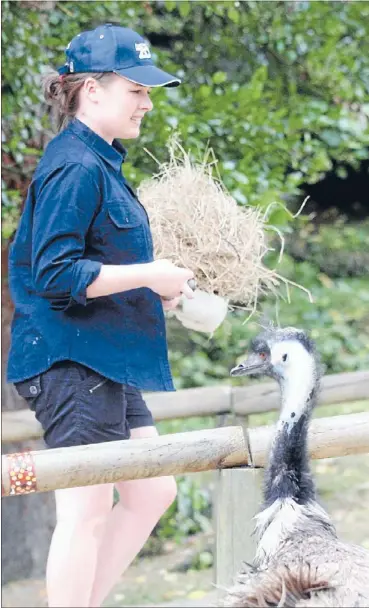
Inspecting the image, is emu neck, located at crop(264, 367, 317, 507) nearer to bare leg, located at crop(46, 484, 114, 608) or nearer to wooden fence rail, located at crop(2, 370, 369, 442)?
bare leg, located at crop(46, 484, 114, 608)

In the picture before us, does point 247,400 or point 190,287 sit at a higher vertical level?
point 190,287

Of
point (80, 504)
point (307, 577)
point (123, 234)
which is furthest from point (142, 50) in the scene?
point (307, 577)

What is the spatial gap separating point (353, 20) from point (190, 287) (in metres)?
2.95

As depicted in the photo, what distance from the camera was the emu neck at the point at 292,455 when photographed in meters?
2.87

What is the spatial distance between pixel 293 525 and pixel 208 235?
1103 mm

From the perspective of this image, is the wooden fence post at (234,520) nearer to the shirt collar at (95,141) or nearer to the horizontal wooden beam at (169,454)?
the horizontal wooden beam at (169,454)

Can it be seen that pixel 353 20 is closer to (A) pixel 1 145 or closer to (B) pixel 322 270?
(A) pixel 1 145

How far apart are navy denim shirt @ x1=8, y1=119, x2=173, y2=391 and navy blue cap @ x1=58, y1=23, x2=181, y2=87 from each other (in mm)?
166

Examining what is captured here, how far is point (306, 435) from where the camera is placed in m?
2.89

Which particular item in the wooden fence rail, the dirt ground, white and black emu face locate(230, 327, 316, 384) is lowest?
the dirt ground

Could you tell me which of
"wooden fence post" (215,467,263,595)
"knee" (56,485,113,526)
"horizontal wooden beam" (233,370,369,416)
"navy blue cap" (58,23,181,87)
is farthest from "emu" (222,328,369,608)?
"horizontal wooden beam" (233,370,369,416)

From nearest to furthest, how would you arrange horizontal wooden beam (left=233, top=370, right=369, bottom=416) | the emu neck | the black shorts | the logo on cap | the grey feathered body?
the grey feathered body
the emu neck
the black shorts
the logo on cap
horizontal wooden beam (left=233, top=370, right=369, bottom=416)

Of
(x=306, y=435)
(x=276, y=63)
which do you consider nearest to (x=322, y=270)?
(x=276, y=63)

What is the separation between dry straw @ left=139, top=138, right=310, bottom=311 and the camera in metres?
3.56
